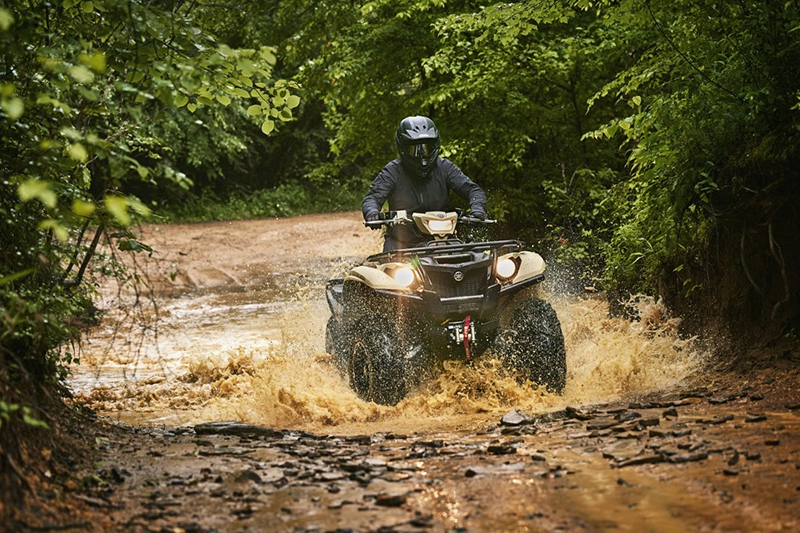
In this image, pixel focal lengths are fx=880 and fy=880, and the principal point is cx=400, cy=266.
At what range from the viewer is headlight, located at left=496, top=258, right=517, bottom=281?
6734mm

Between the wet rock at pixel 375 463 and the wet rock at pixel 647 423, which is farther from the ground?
the wet rock at pixel 647 423

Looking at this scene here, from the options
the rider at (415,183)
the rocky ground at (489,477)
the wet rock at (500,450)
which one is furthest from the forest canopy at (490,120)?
the wet rock at (500,450)

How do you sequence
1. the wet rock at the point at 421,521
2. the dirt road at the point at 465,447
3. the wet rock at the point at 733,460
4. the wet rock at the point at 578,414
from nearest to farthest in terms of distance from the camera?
1. the wet rock at the point at 421,521
2. the dirt road at the point at 465,447
3. the wet rock at the point at 733,460
4. the wet rock at the point at 578,414

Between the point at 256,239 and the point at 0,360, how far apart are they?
65.1 feet

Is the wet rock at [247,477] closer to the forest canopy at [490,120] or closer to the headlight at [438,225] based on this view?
the forest canopy at [490,120]

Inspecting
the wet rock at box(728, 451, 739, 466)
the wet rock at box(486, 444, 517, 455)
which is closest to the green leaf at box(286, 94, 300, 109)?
the wet rock at box(486, 444, 517, 455)

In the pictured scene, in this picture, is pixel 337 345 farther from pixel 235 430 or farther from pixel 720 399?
pixel 720 399

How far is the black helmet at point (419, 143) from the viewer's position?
744cm

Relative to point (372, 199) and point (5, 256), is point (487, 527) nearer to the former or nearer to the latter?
point (5, 256)

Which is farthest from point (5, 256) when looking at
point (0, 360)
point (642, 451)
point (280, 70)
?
point (280, 70)

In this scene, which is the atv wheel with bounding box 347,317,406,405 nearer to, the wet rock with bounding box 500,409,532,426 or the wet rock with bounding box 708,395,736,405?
the wet rock with bounding box 500,409,532,426

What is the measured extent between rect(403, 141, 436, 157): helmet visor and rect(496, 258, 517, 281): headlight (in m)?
1.29

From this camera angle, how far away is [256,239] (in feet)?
77.3

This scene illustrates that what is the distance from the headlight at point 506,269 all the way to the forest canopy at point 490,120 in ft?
4.37
